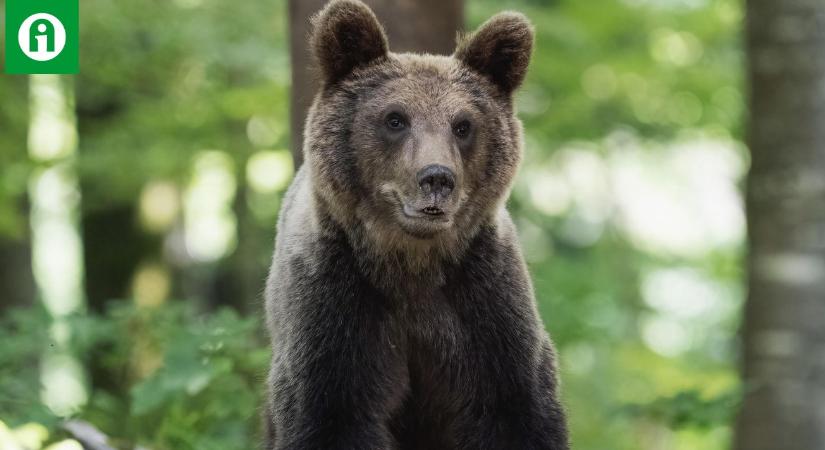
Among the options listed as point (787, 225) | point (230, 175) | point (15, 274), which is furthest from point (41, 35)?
point (15, 274)

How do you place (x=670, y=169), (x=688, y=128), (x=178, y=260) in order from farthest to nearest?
(x=670, y=169) < (x=178, y=260) < (x=688, y=128)

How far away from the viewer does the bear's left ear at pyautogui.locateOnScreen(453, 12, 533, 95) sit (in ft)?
13.3

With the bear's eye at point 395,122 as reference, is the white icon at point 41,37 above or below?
above

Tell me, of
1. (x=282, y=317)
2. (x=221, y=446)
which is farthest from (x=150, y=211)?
(x=282, y=317)

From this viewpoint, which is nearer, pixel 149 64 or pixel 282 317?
pixel 282 317

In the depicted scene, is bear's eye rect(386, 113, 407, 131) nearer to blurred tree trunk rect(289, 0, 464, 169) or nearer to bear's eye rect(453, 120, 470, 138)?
bear's eye rect(453, 120, 470, 138)

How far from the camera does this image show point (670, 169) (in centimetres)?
1698

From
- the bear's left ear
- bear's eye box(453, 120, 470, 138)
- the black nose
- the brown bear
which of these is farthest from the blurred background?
the black nose

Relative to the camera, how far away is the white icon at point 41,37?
23.9 feet

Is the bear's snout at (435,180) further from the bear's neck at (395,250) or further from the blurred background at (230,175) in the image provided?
the blurred background at (230,175)

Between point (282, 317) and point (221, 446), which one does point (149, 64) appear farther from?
point (282, 317)

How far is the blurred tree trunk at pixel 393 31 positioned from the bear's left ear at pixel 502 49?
164cm

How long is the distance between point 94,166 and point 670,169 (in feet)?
34.0

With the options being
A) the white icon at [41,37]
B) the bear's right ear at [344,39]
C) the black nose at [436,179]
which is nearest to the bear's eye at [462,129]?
the black nose at [436,179]
